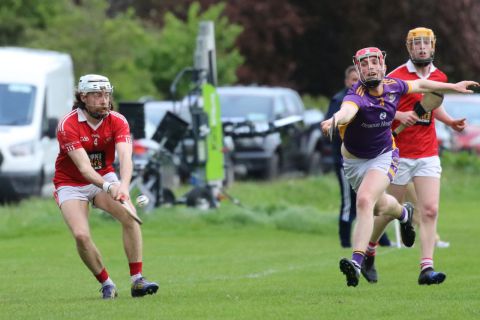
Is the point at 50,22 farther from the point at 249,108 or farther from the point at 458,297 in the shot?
the point at 458,297

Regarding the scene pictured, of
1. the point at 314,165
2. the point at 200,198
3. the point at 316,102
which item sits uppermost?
the point at 200,198

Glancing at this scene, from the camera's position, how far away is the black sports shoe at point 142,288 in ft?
40.0

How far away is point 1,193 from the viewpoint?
79.7 ft

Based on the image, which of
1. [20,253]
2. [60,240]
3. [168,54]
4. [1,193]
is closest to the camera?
[20,253]

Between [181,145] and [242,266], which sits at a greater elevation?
[181,145]

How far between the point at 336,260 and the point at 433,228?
318cm

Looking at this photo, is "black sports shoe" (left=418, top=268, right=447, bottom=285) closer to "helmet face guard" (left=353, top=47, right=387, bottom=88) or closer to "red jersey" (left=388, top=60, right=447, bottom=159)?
"red jersey" (left=388, top=60, right=447, bottom=159)

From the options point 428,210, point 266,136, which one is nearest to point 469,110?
point 266,136

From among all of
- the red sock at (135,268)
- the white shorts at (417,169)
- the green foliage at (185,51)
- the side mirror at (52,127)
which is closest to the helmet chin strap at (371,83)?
the white shorts at (417,169)

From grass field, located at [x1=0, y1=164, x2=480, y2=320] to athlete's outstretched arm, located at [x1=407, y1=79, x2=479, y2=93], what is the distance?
1.73 metres

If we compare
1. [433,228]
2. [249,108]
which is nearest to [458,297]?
[433,228]

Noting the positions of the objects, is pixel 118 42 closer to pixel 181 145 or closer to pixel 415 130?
pixel 181 145

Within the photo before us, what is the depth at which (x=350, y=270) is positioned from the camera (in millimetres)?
11953

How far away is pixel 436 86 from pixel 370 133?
0.76 meters
